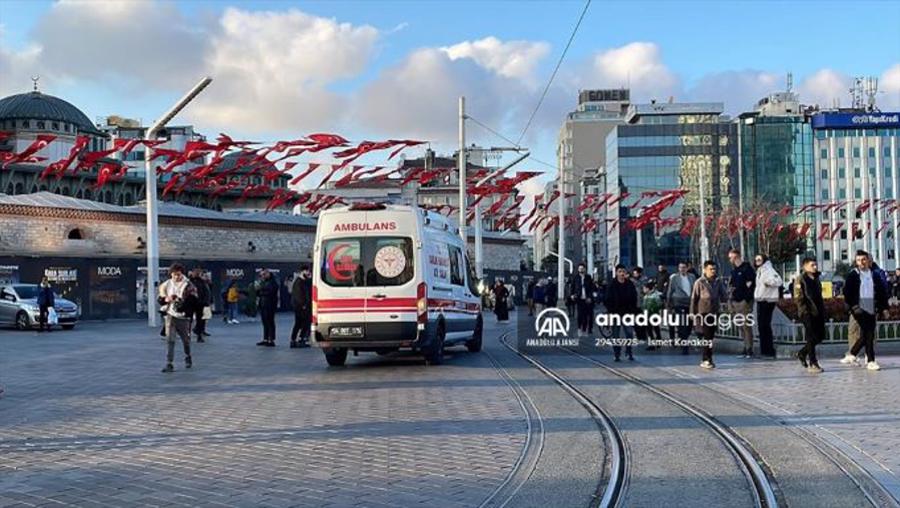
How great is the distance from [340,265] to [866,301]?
869 centimetres

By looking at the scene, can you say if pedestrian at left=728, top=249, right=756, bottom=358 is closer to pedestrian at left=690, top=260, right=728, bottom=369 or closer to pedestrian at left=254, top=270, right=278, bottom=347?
pedestrian at left=690, top=260, right=728, bottom=369

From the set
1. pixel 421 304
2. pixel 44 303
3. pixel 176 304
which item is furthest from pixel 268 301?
pixel 44 303

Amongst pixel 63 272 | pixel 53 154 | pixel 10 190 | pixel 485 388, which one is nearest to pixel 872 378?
pixel 485 388

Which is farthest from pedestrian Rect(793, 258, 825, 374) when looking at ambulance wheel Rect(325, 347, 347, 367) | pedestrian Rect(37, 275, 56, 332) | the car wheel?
the car wheel

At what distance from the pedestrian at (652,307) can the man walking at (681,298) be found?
3.09 ft

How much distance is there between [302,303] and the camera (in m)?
22.3

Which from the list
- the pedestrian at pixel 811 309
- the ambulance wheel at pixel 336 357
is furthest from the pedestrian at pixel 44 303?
the pedestrian at pixel 811 309

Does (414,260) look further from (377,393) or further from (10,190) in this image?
(10,190)

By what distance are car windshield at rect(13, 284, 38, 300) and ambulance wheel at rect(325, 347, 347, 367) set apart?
18.6 meters

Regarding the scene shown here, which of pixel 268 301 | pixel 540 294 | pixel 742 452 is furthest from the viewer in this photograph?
pixel 540 294

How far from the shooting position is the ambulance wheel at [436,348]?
17.3 meters

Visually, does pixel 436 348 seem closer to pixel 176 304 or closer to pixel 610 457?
pixel 176 304

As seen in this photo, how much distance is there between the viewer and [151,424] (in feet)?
35.4

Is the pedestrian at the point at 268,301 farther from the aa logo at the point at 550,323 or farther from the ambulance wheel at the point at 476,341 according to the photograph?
the aa logo at the point at 550,323
